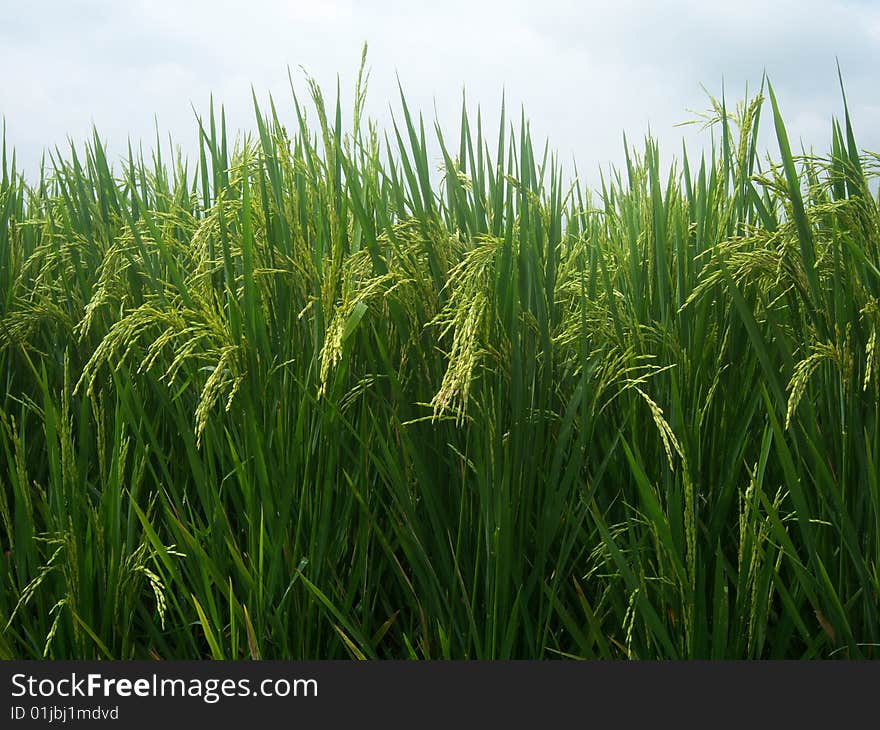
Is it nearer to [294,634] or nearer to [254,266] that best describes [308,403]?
[254,266]

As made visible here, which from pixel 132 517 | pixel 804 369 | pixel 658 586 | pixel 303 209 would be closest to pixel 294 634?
pixel 132 517

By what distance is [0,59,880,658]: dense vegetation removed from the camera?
2.01m

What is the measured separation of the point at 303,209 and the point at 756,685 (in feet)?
5.66

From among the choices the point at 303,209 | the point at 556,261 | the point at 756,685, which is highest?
the point at 303,209

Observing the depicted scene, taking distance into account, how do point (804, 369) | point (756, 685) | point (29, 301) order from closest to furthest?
point (804, 369)
point (756, 685)
point (29, 301)

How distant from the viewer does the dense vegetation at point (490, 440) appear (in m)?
2.01

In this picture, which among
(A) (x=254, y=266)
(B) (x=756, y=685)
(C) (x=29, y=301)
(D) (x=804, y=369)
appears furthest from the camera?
(C) (x=29, y=301)

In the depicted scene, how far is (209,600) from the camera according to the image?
2.12m

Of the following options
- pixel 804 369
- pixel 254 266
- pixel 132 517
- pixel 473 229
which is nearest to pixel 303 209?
pixel 254 266

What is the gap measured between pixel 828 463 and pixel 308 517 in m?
1.33

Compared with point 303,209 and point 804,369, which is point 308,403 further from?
point 804,369

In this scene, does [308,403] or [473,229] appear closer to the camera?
[308,403]

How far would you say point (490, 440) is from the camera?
1.96 m

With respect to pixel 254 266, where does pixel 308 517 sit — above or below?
below
